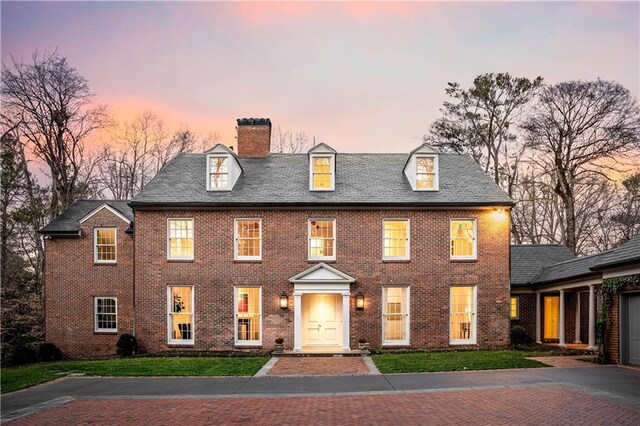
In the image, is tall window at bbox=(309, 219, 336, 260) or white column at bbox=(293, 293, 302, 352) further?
tall window at bbox=(309, 219, 336, 260)

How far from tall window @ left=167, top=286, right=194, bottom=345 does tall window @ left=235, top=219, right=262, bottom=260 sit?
2.56 metres

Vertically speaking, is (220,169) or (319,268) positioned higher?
(220,169)

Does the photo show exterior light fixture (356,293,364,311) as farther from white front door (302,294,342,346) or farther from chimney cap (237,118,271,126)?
chimney cap (237,118,271,126)

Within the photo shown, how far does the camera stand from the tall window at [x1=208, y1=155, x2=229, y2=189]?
21328 mm

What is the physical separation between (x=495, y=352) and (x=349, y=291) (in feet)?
19.2

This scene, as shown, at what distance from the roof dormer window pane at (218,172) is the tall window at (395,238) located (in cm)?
692

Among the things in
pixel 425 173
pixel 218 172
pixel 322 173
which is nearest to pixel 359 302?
pixel 322 173

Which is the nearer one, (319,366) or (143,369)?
(143,369)

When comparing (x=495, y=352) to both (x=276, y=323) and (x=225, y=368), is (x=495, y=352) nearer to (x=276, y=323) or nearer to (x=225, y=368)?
(x=276, y=323)

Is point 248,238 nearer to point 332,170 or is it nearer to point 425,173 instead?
point 332,170

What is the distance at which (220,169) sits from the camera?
21484 millimetres

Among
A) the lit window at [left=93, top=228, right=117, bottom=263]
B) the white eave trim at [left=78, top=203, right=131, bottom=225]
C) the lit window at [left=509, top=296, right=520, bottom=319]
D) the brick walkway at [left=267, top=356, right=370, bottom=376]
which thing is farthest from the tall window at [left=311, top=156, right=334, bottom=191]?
the lit window at [left=509, top=296, right=520, bottom=319]

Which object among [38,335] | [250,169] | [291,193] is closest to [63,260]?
[38,335]

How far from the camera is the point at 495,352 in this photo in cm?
1867
